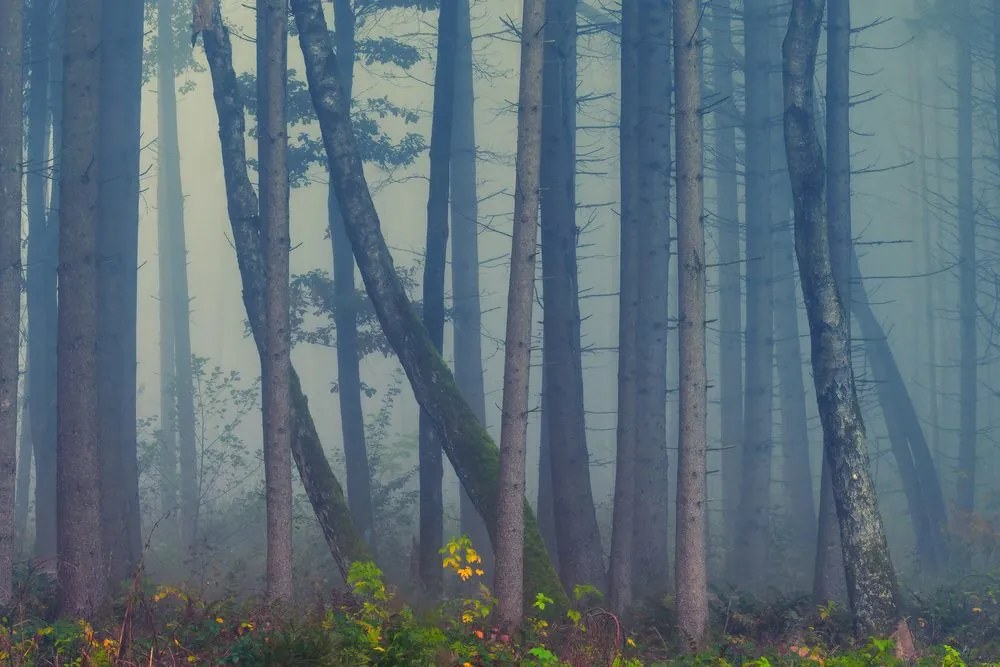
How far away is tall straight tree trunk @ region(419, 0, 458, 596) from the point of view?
609 inches

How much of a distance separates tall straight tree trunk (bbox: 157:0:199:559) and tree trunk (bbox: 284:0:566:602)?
13.9m

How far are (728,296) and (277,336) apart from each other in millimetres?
16365

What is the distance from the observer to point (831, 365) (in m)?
11.3

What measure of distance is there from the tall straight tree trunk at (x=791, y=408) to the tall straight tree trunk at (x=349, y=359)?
899 cm

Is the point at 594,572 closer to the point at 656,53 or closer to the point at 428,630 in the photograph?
the point at 428,630

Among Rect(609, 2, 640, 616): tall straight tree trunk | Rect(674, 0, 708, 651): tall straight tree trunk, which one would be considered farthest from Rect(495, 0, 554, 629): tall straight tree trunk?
Rect(609, 2, 640, 616): tall straight tree trunk

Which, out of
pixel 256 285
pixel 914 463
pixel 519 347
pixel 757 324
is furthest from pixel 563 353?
pixel 914 463

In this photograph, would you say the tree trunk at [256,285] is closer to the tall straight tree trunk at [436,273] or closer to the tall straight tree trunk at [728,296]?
the tall straight tree trunk at [436,273]

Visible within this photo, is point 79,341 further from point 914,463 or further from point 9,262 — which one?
point 914,463

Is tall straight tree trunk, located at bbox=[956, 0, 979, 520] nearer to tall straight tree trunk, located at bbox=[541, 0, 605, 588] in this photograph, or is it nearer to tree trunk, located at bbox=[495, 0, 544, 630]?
tall straight tree trunk, located at bbox=[541, 0, 605, 588]

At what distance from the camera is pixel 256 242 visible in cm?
1402

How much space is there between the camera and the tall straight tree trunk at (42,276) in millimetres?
17344

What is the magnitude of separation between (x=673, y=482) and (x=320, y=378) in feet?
96.9

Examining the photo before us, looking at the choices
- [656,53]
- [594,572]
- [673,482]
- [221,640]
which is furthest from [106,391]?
[673,482]
